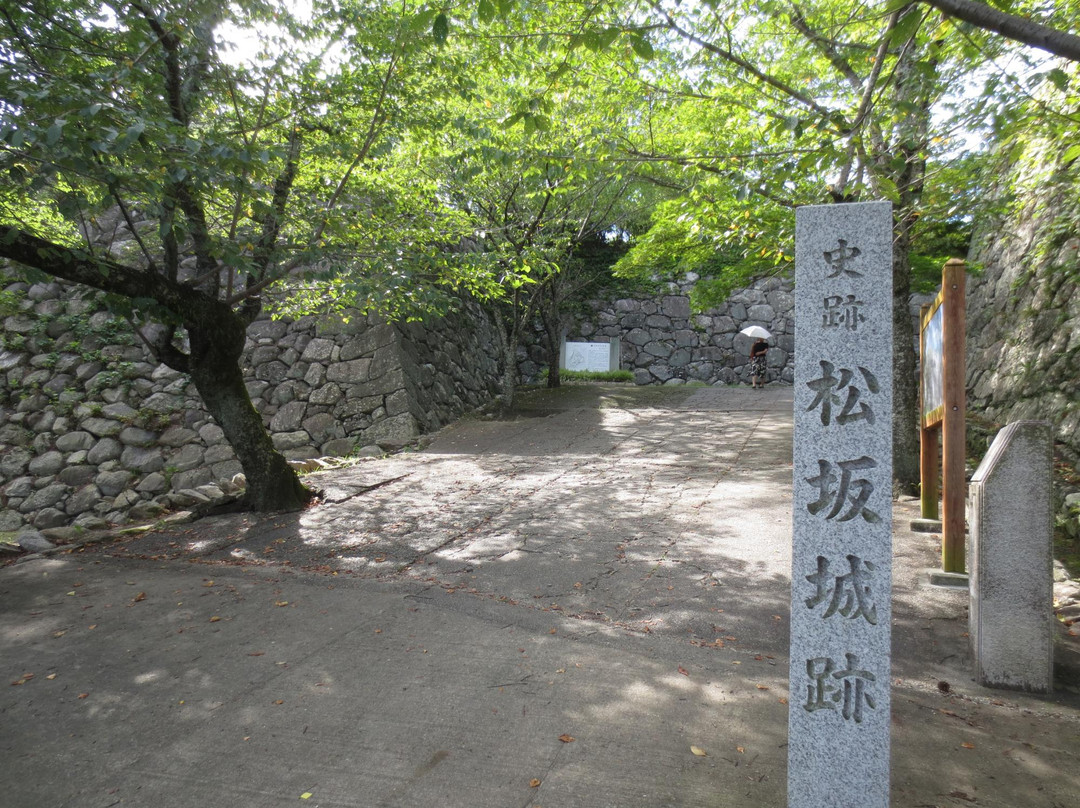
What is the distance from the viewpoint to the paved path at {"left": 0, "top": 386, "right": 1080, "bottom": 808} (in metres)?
2.67

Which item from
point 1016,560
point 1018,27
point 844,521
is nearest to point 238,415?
point 844,521

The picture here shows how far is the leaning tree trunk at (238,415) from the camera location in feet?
21.8

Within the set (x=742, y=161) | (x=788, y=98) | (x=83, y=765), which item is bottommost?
(x=83, y=765)

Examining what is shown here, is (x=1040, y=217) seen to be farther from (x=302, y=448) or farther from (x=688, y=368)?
(x=302, y=448)

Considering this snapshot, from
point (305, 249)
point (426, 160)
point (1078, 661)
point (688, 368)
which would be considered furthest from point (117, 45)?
point (688, 368)

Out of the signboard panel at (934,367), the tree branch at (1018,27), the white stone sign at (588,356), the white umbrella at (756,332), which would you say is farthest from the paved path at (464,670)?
the white stone sign at (588,356)

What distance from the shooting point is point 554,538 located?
5.88 meters

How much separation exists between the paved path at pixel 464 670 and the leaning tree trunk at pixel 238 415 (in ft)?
1.19

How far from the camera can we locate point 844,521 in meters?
2.41

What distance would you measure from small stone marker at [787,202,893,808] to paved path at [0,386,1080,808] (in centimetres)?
17

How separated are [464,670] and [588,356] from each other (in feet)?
47.3

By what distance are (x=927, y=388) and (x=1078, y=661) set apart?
207cm

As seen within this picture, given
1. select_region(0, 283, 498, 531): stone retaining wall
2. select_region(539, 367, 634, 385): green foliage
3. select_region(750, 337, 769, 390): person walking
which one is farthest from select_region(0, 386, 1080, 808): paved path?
select_region(539, 367, 634, 385): green foliage

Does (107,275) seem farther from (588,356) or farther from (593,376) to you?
(588,356)
